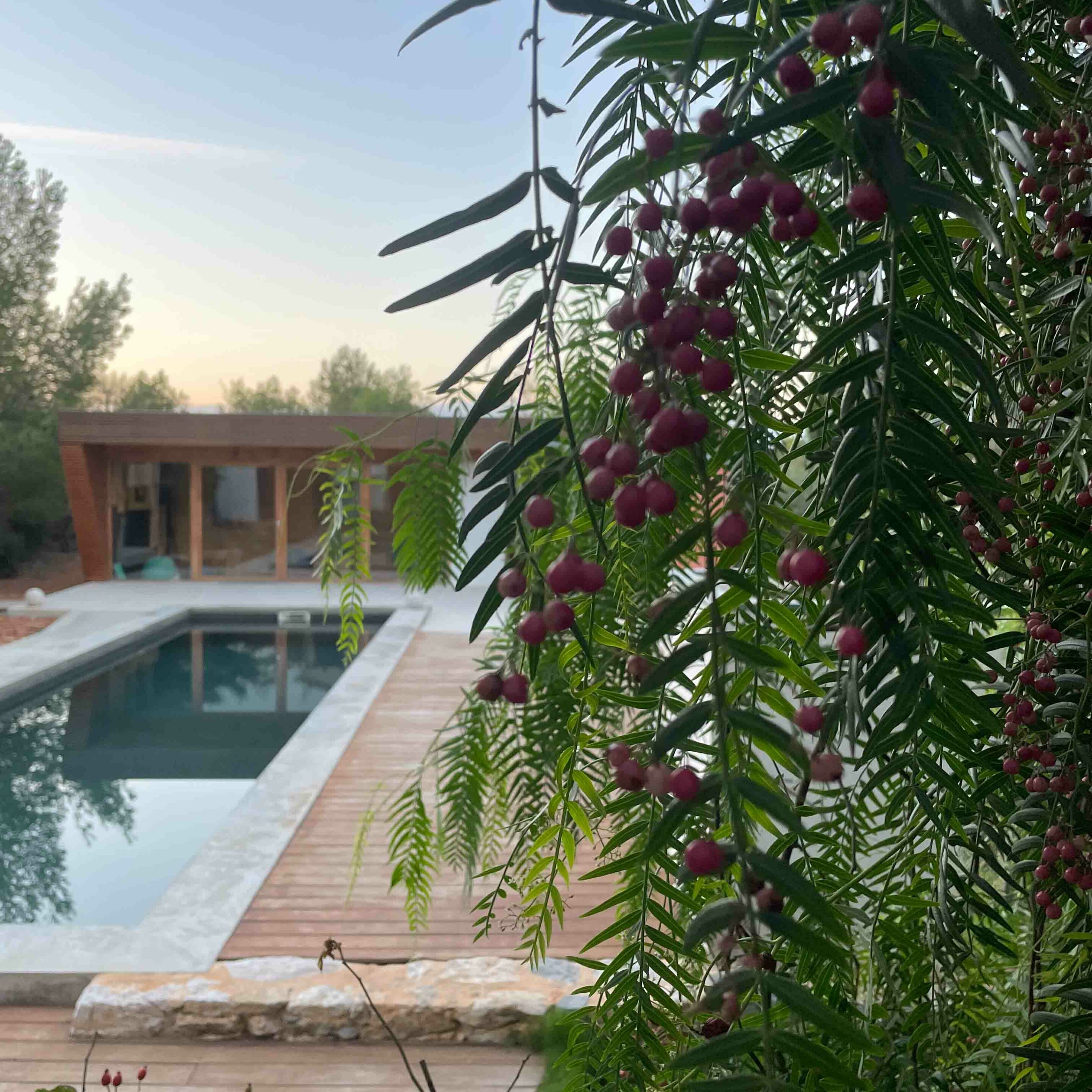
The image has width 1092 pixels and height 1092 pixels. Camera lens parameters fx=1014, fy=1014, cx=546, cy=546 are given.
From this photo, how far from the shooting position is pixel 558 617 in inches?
14.1

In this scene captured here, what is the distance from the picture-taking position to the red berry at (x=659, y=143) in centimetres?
30

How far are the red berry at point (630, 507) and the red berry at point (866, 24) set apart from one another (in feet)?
0.44

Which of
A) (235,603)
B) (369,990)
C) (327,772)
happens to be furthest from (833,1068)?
(235,603)

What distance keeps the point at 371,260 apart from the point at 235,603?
21393mm

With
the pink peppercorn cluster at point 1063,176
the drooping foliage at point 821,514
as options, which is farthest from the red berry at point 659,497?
the pink peppercorn cluster at point 1063,176

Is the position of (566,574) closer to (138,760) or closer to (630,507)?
(630,507)

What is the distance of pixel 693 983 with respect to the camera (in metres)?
0.61

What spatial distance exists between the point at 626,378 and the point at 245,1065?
9.46 feet

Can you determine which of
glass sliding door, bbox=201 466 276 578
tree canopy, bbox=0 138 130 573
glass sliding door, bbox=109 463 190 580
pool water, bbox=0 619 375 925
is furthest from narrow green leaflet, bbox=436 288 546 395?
tree canopy, bbox=0 138 130 573

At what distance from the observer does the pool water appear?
5.00m

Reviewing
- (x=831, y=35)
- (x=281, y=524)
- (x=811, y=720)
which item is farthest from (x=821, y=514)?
(x=281, y=524)

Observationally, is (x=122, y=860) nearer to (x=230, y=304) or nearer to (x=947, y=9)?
(x=947, y=9)

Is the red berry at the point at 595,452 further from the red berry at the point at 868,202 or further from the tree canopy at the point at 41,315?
the tree canopy at the point at 41,315

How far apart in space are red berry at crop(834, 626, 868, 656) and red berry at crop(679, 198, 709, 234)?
5.1 inches
